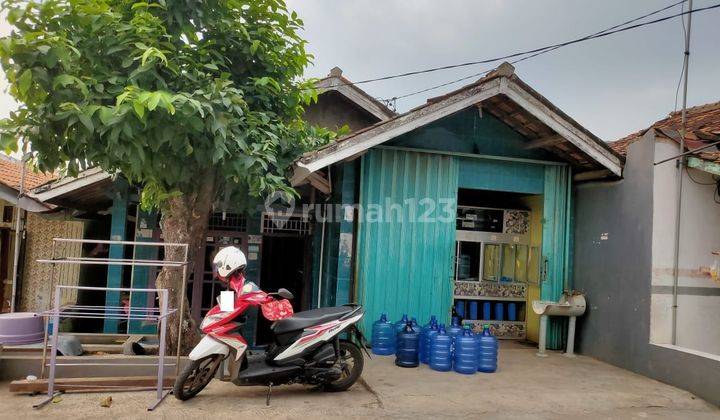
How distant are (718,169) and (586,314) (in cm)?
281

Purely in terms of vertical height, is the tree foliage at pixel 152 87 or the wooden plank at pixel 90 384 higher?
the tree foliage at pixel 152 87

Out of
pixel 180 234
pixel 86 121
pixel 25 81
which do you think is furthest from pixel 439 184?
pixel 25 81

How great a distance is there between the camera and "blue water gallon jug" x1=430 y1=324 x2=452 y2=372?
21.0 feet

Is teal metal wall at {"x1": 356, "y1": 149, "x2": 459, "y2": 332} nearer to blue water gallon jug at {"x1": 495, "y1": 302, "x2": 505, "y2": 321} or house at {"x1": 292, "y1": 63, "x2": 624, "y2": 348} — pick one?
house at {"x1": 292, "y1": 63, "x2": 624, "y2": 348}

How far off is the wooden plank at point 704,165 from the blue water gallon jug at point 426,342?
402 centimetres

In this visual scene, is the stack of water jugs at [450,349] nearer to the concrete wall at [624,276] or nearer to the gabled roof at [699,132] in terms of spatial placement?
the concrete wall at [624,276]

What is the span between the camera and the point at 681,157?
649cm

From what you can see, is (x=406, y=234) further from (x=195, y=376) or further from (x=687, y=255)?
(x=687, y=255)

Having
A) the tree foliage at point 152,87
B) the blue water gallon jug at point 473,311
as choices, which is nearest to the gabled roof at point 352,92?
the tree foliage at point 152,87

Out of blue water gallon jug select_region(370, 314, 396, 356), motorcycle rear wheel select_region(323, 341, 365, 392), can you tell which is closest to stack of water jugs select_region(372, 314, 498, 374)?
blue water gallon jug select_region(370, 314, 396, 356)

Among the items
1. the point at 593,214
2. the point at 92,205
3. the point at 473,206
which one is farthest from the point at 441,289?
the point at 92,205

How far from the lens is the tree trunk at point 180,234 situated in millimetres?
6270

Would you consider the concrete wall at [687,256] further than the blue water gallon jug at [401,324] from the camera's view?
No

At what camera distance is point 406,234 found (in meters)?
7.40
